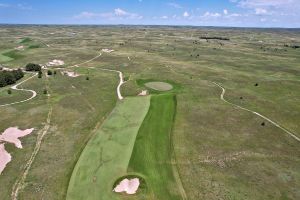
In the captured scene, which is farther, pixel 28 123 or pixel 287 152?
pixel 28 123

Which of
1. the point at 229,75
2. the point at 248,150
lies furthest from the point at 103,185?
the point at 229,75

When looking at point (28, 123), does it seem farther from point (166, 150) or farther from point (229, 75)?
point (229, 75)

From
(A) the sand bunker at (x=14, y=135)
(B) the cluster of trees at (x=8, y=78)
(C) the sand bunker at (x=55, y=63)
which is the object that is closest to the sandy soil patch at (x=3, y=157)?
(A) the sand bunker at (x=14, y=135)

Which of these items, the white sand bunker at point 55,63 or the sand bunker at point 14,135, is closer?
the sand bunker at point 14,135

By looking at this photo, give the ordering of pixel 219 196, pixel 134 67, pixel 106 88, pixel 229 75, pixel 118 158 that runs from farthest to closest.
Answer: pixel 134 67, pixel 229 75, pixel 106 88, pixel 118 158, pixel 219 196

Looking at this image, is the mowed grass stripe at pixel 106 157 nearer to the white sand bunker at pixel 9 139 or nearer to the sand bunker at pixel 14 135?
the white sand bunker at pixel 9 139

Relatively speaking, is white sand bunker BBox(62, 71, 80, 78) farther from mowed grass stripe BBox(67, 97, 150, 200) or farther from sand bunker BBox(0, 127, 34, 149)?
sand bunker BBox(0, 127, 34, 149)

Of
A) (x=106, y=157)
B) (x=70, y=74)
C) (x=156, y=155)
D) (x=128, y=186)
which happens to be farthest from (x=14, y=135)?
(x=70, y=74)
